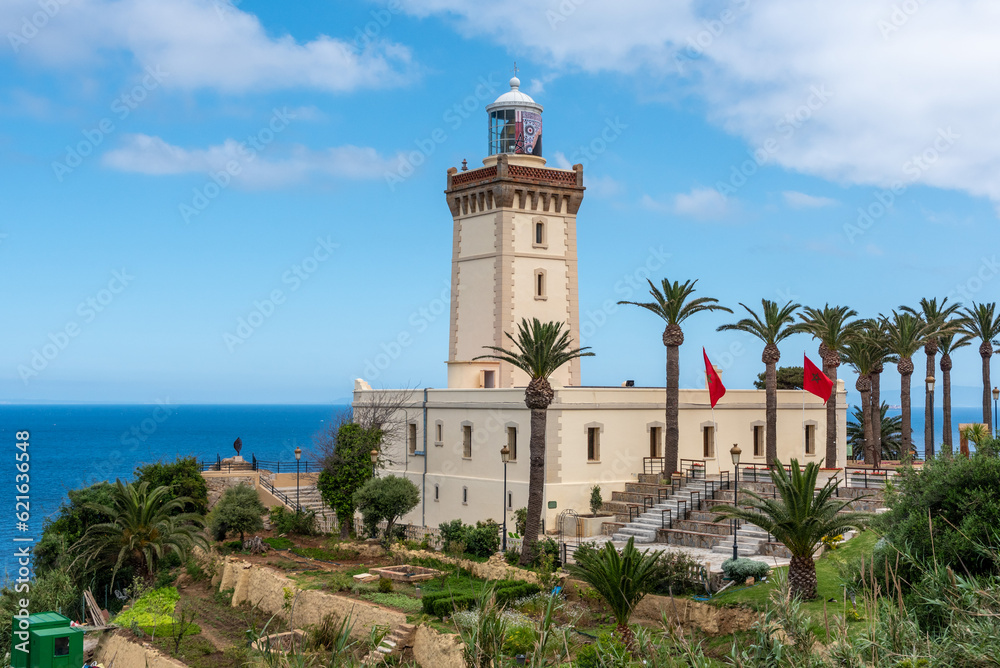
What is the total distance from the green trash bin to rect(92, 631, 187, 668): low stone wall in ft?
6.24

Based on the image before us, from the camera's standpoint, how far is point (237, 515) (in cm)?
3691

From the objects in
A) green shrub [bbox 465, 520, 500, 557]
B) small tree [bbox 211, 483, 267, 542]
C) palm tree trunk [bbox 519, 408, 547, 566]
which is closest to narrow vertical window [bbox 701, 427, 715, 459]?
palm tree trunk [bbox 519, 408, 547, 566]

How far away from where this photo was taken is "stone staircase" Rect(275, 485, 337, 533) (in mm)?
42719

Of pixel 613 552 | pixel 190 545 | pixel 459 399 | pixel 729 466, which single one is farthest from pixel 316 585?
pixel 729 466

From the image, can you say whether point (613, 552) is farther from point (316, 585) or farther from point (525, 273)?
point (525, 273)

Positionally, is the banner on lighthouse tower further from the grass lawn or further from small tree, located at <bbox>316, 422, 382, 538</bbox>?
the grass lawn

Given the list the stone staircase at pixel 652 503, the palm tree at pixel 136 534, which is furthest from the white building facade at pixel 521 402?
the palm tree at pixel 136 534

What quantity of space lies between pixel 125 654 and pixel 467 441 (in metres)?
16.2

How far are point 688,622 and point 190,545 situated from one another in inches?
764

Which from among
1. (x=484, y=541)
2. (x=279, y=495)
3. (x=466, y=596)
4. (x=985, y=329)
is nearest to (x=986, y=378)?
(x=985, y=329)

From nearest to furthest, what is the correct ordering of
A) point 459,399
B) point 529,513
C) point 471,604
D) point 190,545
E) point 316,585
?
point 471,604 < point 316,585 < point 529,513 < point 190,545 < point 459,399

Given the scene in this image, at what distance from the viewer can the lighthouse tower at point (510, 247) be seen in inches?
1610

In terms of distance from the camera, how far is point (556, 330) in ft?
106

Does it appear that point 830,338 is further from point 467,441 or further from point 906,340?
point 467,441
